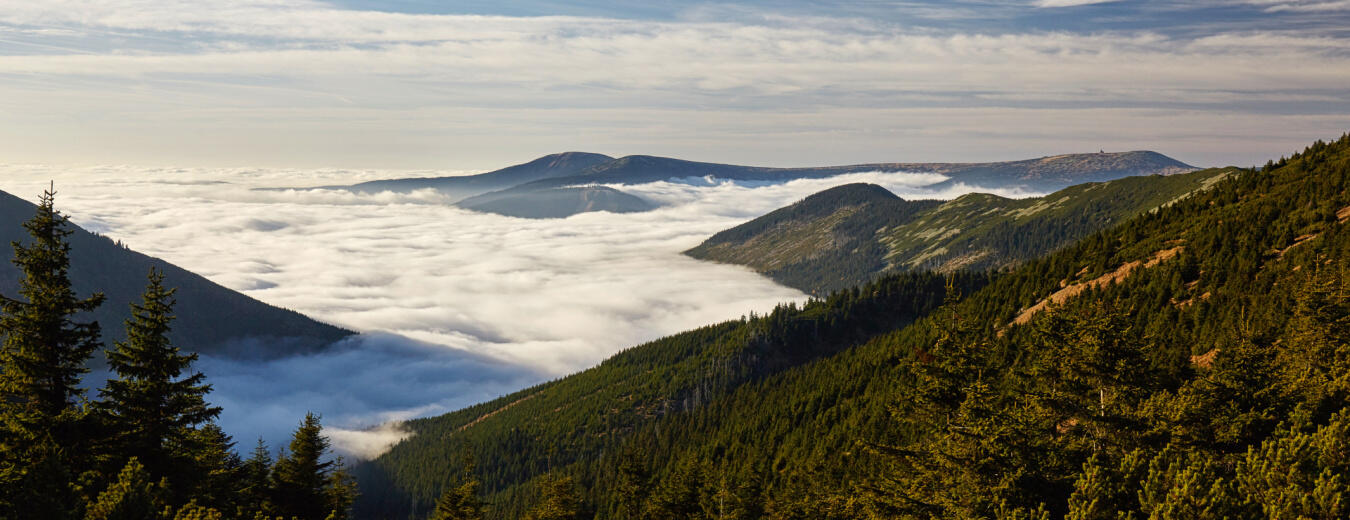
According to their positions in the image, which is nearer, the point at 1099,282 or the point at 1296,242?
the point at 1296,242


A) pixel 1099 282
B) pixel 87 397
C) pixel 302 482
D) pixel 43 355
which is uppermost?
pixel 43 355

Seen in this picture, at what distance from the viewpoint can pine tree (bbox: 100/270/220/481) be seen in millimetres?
32000

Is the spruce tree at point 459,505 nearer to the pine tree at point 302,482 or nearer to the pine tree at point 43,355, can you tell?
the pine tree at point 302,482

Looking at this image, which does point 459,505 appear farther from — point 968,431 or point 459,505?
point 968,431

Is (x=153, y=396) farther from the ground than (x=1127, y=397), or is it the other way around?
(x=153, y=396)

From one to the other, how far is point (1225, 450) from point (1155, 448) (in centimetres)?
291

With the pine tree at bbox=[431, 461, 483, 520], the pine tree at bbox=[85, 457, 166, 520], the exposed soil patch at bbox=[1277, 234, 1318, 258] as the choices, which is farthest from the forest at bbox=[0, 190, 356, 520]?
the exposed soil patch at bbox=[1277, 234, 1318, 258]

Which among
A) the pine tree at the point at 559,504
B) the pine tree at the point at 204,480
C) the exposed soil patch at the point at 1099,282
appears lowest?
the pine tree at the point at 559,504

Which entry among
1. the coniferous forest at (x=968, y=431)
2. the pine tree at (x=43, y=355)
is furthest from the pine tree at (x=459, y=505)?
the pine tree at (x=43, y=355)

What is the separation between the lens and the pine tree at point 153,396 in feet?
105

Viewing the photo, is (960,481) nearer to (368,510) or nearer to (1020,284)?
(1020,284)

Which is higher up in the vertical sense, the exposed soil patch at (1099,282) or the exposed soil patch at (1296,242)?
the exposed soil patch at (1296,242)

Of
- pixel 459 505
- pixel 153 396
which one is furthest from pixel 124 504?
pixel 459 505

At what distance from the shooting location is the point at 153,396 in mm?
32719
